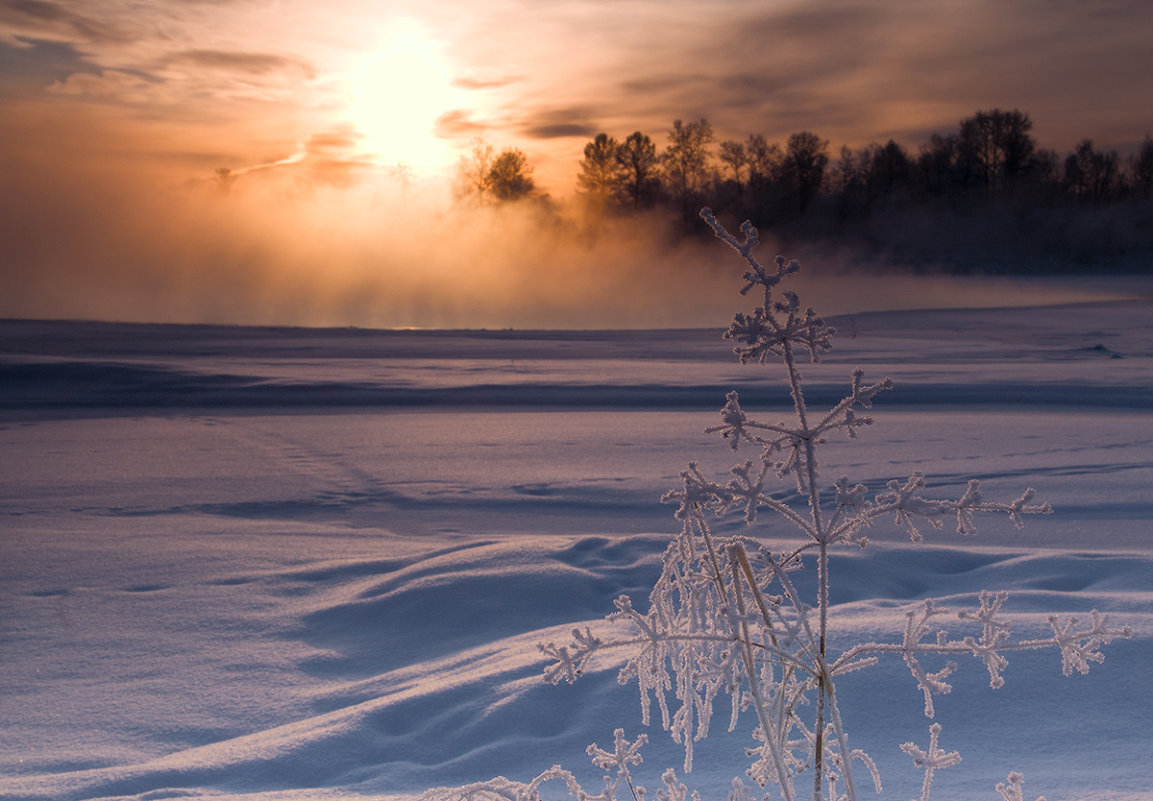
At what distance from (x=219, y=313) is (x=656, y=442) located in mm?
18597

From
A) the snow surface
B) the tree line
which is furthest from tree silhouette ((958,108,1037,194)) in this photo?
the snow surface

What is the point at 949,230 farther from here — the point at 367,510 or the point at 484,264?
the point at 367,510

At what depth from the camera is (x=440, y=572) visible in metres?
3.04

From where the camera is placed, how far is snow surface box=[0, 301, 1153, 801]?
71.6 inches

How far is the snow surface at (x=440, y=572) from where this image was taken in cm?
182

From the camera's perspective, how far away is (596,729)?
6.23 feet

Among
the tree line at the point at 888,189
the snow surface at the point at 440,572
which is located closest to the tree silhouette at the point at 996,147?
the tree line at the point at 888,189

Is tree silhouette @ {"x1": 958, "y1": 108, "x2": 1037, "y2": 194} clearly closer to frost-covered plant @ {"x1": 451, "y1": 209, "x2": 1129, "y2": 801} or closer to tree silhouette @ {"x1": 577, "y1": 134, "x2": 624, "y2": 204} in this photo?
tree silhouette @ {"x1": 577, "y1": 134, "x2": 624, "y2": 204}

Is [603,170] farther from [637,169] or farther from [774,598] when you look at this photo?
[774,598]

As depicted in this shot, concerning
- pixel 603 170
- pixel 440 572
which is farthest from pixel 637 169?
pixel 440 572

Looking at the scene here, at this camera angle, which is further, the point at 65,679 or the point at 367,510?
the point at 367,510

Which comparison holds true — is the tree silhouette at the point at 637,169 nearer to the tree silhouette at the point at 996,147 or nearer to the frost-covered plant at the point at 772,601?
the tree silhouette at the point at 996,147

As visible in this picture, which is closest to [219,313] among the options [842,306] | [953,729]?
[842,306]

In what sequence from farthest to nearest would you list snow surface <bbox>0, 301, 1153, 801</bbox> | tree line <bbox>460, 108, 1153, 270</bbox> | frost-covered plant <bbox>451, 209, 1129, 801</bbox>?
tree line <bbox>460, 108, 1153, 270</bbox>
snow surface <bbox>0, 301, 1153, 801</bbox>
frost-covered plant <bbox>451, 209, 1129, 801</bbox>
